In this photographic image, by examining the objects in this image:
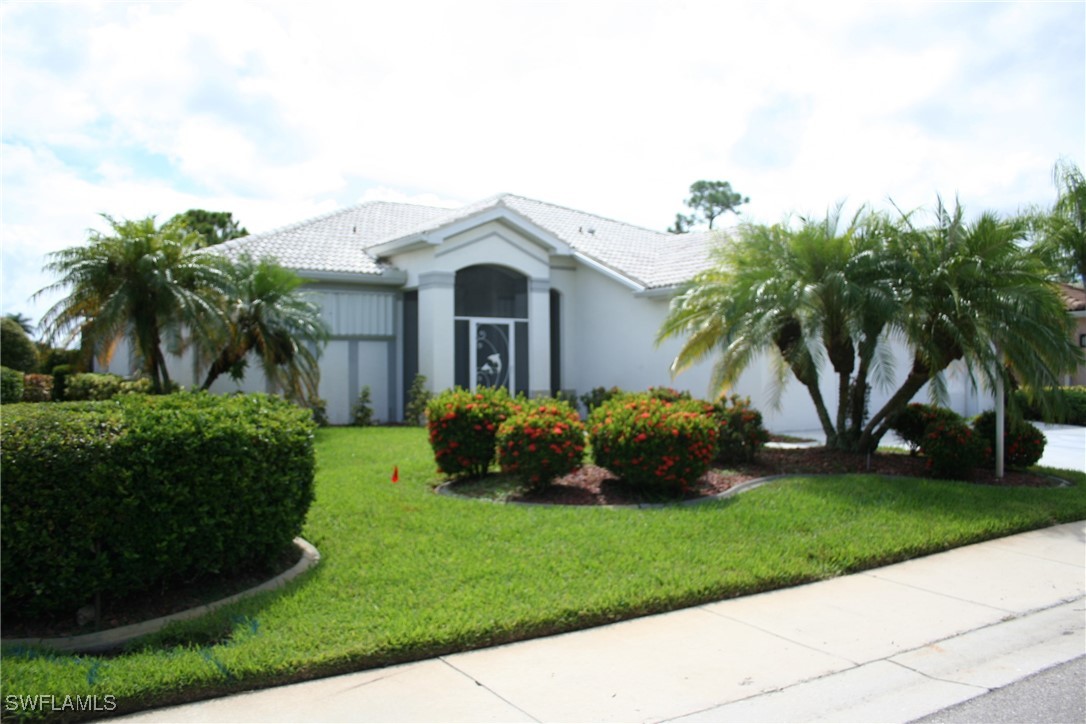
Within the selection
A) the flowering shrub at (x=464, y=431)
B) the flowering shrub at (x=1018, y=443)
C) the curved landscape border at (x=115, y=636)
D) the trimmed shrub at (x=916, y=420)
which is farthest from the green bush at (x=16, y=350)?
the flowering shrub at (x=1018, y=443)

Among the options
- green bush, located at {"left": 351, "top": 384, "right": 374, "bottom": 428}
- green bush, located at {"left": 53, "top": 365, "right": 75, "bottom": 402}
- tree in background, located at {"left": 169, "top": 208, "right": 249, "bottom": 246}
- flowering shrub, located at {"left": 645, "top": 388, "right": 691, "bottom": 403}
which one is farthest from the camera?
tree in background, located at {"left": 169, "top": 208, "right": 249, "bottom": 246}

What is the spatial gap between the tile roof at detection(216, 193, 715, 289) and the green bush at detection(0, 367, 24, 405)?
5.22 m

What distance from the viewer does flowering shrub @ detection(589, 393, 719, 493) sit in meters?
9.73

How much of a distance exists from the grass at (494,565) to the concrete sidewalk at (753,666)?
0.56ft

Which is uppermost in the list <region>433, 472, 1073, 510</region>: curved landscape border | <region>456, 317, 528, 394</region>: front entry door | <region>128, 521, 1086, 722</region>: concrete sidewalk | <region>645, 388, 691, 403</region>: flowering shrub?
<region>456, 317, 528, 394</region>: front entry door

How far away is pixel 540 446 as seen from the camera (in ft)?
31.9

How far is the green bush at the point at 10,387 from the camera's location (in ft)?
59.3

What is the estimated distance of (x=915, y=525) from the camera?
8.95 metres

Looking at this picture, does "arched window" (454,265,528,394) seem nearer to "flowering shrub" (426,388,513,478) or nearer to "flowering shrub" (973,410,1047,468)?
"flowering shrub" (426,388,513,478)

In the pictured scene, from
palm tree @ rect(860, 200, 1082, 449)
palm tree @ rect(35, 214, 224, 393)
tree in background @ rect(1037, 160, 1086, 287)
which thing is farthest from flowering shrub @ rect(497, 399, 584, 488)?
tree in background @ rect(1037, 160, 1086, 287)

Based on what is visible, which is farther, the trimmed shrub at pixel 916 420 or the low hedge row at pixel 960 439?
the trimmed shrub at pixel 916 420

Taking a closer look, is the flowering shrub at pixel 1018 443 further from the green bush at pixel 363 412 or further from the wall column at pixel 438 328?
the green bush at pixel 363 412

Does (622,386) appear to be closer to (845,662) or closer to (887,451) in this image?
(887,451)

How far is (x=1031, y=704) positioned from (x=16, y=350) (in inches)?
1076
